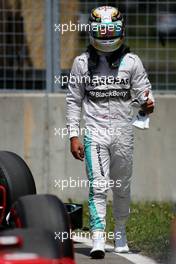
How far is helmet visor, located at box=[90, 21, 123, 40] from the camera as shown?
8000 millimetres

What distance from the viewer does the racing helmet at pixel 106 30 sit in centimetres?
801

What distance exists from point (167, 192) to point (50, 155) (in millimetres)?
1306

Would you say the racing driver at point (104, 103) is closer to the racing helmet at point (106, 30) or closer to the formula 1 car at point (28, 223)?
the racing helmet at point (106, 30)

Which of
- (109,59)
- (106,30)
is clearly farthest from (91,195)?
(106,30)

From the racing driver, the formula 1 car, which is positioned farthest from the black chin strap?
the formula 1 car

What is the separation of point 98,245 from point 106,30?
166 cm

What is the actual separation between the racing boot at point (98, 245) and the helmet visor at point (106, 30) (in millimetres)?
1515

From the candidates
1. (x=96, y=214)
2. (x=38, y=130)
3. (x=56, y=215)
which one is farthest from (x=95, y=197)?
(x=38, y=130)

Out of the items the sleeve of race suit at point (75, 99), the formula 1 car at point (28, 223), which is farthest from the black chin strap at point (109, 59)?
the formula 1 car at point (28, 223)

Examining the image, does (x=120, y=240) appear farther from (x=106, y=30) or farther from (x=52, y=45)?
(x=52, y=45)

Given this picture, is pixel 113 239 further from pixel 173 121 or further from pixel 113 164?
pixel 173 121

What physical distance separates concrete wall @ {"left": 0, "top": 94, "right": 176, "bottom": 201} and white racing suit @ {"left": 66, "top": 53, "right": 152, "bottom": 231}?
2.80 m

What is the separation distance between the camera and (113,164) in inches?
324

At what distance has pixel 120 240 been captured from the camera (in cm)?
843
